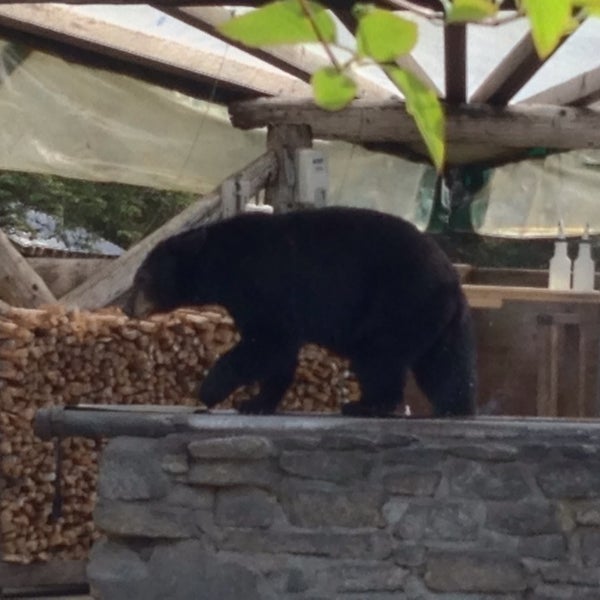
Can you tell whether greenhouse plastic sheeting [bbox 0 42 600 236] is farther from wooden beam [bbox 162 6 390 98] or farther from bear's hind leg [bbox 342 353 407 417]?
bear's hind leg [bbox 342 353 407 417]

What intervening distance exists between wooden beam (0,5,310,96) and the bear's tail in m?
1.91

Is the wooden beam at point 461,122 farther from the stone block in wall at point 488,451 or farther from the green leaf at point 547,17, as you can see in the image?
the green leaf at point 547,17

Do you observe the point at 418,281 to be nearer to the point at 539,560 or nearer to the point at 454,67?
the point at 539,560

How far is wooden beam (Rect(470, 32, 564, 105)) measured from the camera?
15.1 feet

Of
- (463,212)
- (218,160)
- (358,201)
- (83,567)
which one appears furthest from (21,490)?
(463,212)

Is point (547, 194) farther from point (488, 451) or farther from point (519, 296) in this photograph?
point (488, 451)

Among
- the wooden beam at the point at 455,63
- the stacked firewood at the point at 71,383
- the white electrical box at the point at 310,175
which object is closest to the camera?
the wooden beam at the point at 455,63

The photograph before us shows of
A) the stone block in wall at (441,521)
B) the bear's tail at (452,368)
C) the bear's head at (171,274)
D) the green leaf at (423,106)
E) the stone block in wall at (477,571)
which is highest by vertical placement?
the bear's head at (171,274)

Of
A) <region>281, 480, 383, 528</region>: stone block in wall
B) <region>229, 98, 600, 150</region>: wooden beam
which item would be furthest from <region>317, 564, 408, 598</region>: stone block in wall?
<region>229, 98, 600, 150</region>: wooden beam

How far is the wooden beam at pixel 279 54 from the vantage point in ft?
15.1

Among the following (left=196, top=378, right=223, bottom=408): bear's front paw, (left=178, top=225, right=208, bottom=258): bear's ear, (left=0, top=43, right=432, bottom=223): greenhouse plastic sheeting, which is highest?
(left=0, top=43, right=432, bottom=223): greenhouse plastic sheeting

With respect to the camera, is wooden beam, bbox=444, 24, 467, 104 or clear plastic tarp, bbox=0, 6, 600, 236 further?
clear plastic tarp, bbox=0, 6, 600, 236

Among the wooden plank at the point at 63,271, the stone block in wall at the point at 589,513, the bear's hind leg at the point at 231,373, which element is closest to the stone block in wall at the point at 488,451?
the stone block in wall at the point at 589,513

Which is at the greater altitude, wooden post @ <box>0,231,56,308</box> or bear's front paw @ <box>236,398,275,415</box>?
wooden post @ <box>0,231,56,308</box>
